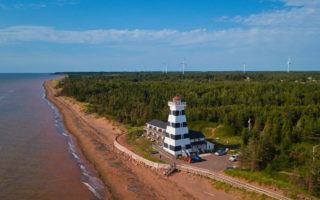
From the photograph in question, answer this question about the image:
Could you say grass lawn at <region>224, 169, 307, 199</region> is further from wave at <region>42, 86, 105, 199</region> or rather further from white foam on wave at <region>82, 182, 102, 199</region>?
wave at <region>42, 86, 105, 199</region>

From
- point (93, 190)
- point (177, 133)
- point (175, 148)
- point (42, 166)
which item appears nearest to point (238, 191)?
point (175, 148)

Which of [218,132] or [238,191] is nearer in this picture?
[238,191]

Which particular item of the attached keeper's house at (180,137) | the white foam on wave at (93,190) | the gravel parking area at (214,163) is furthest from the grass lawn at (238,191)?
the white foam on wave at (93,190)

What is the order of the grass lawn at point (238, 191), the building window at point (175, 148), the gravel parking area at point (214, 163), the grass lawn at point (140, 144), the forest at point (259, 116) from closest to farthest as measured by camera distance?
the grass lawn at point (238, 191) < the forest at point (259, 116) < the gravel parking area at point (214, 163) < the building window at point (175, 148) < the grass lawn at point (140, 144)

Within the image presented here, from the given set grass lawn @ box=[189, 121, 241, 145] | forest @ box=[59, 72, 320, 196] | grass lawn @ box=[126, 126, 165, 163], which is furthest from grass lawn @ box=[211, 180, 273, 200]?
grass lawn @ box=[189, 121, 241, 145]

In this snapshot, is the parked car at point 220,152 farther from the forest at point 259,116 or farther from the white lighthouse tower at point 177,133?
the white lighthouse tower at point 177,133

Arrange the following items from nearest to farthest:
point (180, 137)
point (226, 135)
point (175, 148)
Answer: point (175, 148) → point (180, 137) → point (226, 135)

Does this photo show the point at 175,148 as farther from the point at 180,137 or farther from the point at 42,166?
the point at 42,166

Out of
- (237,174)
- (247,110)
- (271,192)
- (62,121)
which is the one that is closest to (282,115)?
(247,110)
